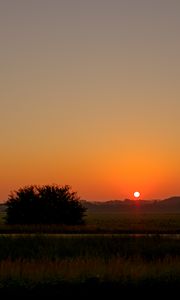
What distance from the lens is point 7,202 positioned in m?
54.2

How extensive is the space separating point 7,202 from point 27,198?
1.56 meters

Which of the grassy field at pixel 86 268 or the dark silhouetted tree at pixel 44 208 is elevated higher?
the dark silhouetted tree at pixel 44 208

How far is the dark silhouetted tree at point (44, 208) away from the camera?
53.7 meters

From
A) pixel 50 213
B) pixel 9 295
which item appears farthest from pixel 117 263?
pixel 50 213

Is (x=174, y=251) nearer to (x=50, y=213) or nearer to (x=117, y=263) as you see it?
(x=117, y=263)

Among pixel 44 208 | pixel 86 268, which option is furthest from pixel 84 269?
pixel 44 208

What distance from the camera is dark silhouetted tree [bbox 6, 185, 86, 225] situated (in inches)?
2114

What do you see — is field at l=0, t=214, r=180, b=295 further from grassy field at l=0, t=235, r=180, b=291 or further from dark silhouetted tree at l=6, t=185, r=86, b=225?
dark silhouetted tree at l=6, t=185, r=86, b=225

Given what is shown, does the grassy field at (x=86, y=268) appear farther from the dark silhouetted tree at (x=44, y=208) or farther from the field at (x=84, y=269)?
the dark silhouetted tree at (x=44, y=208)

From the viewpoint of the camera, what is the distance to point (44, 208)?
53625 mm

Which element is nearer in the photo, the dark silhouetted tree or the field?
the field

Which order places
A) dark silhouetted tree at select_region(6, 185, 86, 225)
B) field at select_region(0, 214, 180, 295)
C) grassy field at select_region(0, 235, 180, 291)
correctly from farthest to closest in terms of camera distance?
dark silhouetted tree at select_region(6, 185, 86, 225) < grassy field at select_region(0, 235, 180, 291) < field at select_region(0, 214, 180, 295)

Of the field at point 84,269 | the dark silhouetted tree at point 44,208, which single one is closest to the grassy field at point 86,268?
the field at point 84,269

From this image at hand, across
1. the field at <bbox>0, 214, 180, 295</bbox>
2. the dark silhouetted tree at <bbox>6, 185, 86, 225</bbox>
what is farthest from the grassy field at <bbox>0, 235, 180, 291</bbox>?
the dark silhouetted tree at <bbox>6, 185, 86, 225</bbox>
